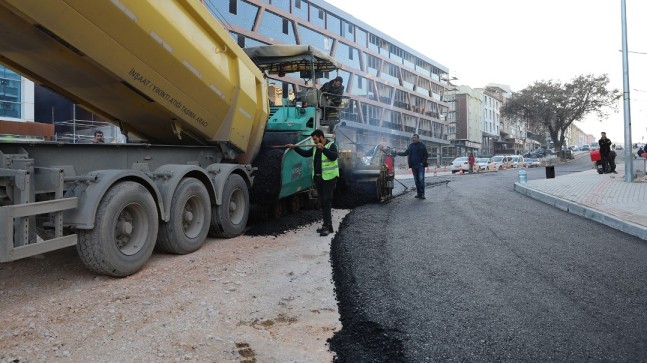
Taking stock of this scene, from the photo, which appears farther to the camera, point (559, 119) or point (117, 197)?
point (559, 119)

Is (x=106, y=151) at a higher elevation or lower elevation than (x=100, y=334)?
higher

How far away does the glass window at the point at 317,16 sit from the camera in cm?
3722

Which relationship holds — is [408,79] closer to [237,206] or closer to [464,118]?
[464,118]

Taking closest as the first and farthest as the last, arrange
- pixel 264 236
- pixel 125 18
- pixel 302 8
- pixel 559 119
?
pixel 125 18 → pixel 264 236 → pixel 302 8 → pixel 559 119

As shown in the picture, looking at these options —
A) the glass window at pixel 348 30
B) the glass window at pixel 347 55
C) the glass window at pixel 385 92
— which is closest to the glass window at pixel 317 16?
the glass window at pixel 347 55

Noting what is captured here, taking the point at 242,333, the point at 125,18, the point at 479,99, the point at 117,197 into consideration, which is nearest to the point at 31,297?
the point at 117,197

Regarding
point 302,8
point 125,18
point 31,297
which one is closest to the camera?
point 31,297

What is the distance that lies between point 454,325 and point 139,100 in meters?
3.96

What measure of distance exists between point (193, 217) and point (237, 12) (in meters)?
27.0

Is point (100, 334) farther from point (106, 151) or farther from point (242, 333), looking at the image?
point (106, 151)

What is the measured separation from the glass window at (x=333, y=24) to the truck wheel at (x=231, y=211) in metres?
35.7

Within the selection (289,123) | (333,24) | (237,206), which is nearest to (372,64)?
(333,24)

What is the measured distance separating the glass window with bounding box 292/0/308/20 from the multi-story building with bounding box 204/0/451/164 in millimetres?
75

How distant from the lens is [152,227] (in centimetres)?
459
